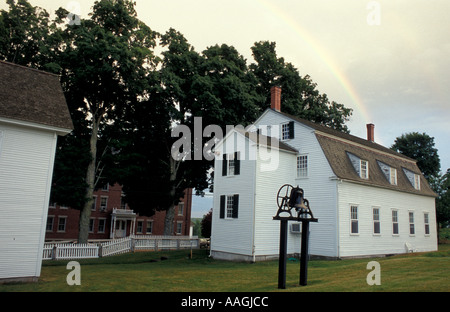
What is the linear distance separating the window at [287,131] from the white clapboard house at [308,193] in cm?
7

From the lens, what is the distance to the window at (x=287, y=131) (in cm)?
2470

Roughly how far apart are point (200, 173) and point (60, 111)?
2006cm

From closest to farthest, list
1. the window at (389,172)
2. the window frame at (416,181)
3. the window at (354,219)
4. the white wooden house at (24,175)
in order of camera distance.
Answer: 1. the white wooden house at (24,175)
2. the window at (354,219)
3. the window at (389,172)
4. the window frame at (416,181)

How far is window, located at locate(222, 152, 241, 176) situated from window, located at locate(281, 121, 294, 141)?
4.35 m

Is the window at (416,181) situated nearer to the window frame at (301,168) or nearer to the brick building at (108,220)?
the window frame at (301,168)

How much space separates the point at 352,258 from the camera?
2133 cm

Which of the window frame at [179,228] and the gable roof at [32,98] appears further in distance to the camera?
the window frame at [179,228]

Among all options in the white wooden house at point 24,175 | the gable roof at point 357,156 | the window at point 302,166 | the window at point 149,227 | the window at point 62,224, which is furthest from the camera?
the window at point 149,227

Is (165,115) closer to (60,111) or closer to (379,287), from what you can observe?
(60,111)

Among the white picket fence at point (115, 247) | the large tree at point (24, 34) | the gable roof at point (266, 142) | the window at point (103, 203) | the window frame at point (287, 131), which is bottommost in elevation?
the white picket fence at point (115, 247)

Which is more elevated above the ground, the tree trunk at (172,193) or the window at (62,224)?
the tree trunk at (172,193)

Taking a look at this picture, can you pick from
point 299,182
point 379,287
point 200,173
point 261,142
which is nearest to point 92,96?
point 200,173

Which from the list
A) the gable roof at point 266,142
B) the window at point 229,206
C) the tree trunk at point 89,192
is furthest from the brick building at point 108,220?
the gable roof at point 266,142

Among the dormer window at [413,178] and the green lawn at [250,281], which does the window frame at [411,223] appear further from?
the green lawn at [250,281]
